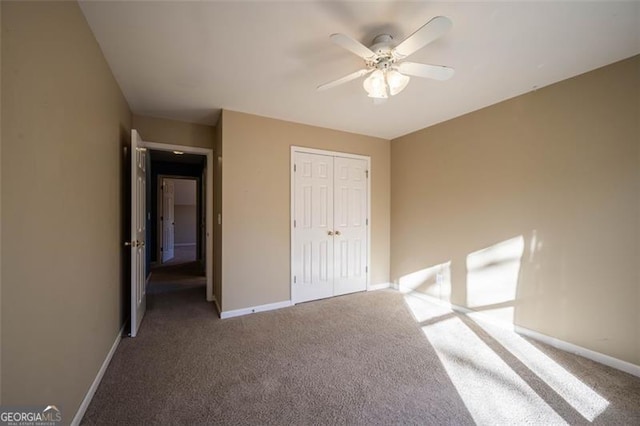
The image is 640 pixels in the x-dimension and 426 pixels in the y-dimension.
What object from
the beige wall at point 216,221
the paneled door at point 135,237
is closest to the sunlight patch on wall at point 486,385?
the beige wall at point 216,221

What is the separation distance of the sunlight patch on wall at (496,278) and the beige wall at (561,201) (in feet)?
0.09

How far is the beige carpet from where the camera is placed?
154cm

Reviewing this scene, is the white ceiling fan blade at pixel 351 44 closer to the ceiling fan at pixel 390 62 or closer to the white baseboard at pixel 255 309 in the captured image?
the ceiling fan at pixel 390 62

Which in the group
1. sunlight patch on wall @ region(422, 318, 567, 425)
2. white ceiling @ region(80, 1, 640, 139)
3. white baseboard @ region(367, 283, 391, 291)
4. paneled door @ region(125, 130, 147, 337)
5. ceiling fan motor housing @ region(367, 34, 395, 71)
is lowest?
sunlight patch on wall @ region(422, 318, 567, 425)

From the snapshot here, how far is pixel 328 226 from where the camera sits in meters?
3.63

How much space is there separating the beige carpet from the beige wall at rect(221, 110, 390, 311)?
1.47 feet

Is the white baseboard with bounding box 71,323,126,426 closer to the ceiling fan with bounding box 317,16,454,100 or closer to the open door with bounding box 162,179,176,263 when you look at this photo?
the ceiling fan with bounding box 317,16,454,100

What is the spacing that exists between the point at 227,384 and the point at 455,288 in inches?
106

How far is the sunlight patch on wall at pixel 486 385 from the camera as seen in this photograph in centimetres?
154

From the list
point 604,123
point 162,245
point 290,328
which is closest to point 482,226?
point 604,123

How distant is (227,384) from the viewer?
71.2 inches

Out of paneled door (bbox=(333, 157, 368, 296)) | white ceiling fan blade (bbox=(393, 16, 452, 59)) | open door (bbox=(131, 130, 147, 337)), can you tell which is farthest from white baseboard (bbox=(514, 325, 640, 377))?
open door (bbox=(131, 130, 147, 337))

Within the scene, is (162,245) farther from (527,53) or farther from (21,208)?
(527,53)

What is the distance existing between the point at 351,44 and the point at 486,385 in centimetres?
240
